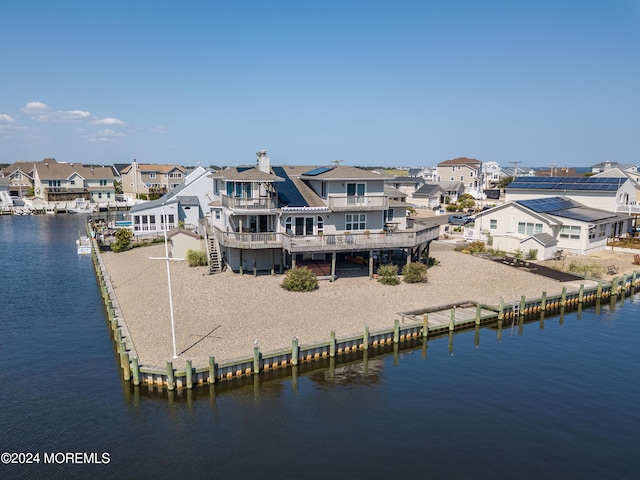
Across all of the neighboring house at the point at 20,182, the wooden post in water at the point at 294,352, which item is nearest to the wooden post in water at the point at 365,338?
the wooden post in water at the point at 294,352

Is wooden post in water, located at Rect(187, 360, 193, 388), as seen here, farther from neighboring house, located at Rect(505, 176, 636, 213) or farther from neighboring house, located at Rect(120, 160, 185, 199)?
neighboring house, located at Rect(120, 160, 185, 199)

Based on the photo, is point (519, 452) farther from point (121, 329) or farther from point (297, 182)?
point (297, 182)

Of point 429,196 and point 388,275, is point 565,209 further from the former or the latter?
point 429,196

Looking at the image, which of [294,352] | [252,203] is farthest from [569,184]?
[294,352]

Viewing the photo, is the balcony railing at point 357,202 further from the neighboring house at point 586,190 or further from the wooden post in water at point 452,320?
the neighboring house at point 586,190

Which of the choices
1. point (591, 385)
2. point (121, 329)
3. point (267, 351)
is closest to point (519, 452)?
point (591, 385)

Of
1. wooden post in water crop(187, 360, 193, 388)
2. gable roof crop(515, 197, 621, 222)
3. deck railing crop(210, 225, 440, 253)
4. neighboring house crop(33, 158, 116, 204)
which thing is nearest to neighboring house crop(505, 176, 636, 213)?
gable roof crop(515, 197, 621, 222)
